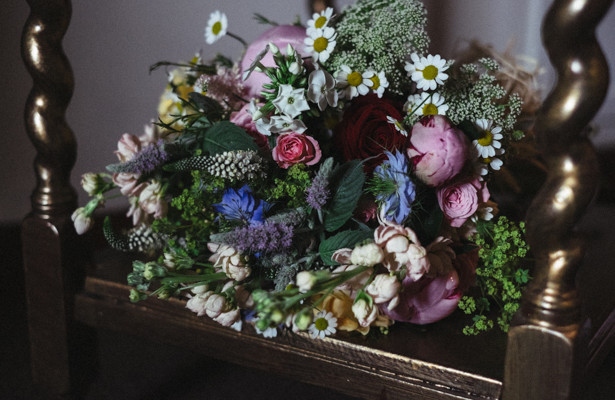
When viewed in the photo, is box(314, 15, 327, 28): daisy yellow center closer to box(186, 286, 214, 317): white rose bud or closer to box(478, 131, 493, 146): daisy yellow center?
box(478, 131, 493, 146): daisy yellow center

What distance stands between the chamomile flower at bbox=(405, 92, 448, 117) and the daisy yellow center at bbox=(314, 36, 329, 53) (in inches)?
5.1

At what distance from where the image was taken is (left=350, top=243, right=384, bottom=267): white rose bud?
21.5 inches

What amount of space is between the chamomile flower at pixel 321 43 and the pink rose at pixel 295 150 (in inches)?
4.5

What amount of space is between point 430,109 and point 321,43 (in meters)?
0.16

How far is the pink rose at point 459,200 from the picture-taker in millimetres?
654

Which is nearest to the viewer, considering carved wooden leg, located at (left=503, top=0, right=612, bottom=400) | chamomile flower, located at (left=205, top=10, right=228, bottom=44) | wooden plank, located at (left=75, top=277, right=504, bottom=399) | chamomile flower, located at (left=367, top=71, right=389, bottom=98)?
carved wooden leg, located at (left=503, top=0, right=612, bottom=400)

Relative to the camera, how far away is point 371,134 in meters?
0.67

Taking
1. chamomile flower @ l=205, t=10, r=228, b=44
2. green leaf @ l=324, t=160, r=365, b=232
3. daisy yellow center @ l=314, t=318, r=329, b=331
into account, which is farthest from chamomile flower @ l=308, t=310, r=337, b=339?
chamomile flower @ l=205, t=10, r=228, b=44

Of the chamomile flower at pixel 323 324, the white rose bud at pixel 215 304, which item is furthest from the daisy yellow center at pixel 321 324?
the white rose bud at pixel 215 304

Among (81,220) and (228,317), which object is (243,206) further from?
(81,220)

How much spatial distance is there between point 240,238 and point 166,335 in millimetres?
217

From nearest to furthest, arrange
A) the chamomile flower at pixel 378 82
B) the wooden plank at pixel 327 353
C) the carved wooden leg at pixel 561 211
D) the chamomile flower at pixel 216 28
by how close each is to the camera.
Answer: the carved wooden leg at pixel 561 211, the wooden plank at pixel 327 353, the chamomile flower at pixel 378 82, the chamomile flower at pixel 216 28

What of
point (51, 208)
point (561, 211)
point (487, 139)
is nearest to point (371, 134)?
point (487, 139)

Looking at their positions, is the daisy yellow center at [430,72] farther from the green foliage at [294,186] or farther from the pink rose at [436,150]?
the green foliage at [294,186]
